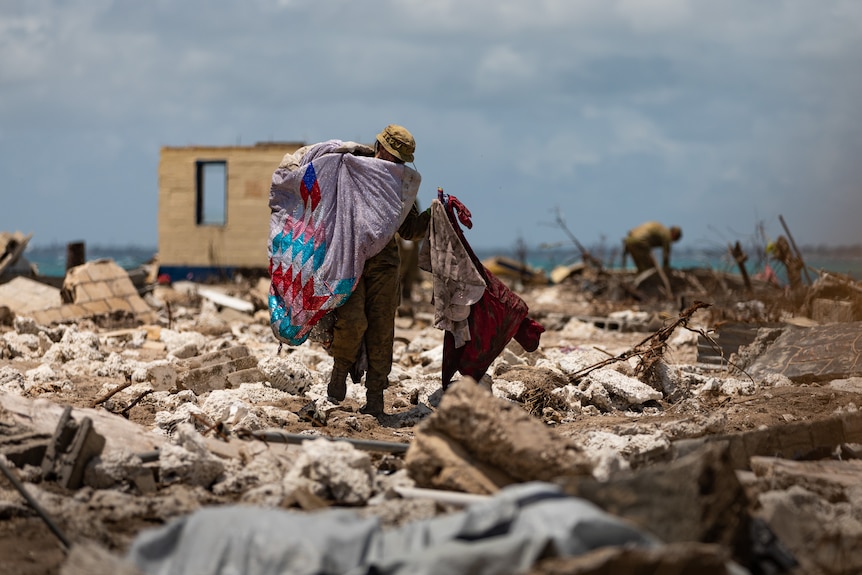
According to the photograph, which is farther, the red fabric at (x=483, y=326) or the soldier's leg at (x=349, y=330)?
the red fabric at (x=483, y=326)

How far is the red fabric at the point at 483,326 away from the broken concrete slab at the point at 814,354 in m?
2.94

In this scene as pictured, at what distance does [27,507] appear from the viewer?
4.50 m

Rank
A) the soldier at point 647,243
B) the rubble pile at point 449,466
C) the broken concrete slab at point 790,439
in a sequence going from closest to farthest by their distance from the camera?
the rubble pile at point 449,466, the broken concrete slab at point 790,439, the soldier at point 647,243

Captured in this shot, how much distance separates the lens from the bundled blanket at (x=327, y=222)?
689 centimetres

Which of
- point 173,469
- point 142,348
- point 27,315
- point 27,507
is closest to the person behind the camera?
point 27,507

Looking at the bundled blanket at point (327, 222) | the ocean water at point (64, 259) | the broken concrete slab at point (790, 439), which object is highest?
the bundled blanket at point (327, 222)

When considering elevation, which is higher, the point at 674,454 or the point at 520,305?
the point at 520,305

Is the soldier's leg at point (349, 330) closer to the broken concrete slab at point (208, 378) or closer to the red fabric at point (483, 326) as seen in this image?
the red fabric at point (483, 326)

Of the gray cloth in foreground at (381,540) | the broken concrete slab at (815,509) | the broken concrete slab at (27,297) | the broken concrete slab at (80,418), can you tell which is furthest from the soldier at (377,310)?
the broken concrete slab at (27,297)

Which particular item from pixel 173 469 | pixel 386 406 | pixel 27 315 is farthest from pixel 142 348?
pixel 173 469

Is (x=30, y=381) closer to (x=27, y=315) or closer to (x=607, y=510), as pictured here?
(x=27, y=315)

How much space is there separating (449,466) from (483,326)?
2742 millimetres

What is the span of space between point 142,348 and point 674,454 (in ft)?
23.6

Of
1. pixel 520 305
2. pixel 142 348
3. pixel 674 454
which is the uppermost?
pixel 520 305
